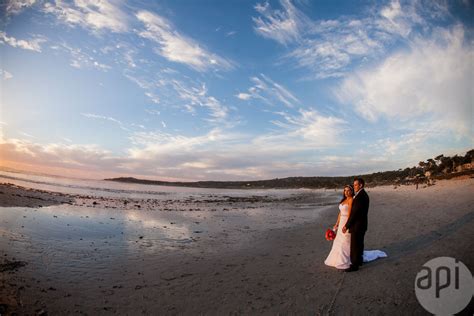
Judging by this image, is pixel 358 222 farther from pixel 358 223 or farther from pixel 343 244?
pixel 343 244

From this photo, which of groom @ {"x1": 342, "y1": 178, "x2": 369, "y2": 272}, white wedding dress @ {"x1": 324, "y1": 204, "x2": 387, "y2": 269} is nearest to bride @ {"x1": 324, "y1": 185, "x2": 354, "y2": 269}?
white wedding dress @ {"x1": 324, "y1": 204, "x2": 387, "y2": 269}

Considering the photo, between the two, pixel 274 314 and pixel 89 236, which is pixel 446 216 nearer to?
pixel 274 314

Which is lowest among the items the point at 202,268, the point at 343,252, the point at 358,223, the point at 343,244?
the point at 202,268

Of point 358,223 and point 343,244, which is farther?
point 343,244

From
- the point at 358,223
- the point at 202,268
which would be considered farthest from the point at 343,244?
the point at 202,268

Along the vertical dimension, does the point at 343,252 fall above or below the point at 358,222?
below

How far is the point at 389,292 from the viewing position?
20.1ft

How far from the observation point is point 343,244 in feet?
26.8

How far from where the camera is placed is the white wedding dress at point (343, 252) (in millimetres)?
7949

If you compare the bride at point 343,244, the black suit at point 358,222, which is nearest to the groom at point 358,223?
the black suit at point 358,222

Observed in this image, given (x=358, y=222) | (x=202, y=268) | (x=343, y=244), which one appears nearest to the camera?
(x=202, y=268)

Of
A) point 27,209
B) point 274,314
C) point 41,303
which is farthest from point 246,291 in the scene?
point 27,209

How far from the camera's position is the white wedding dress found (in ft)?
26.1

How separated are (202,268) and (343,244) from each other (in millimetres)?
4376
